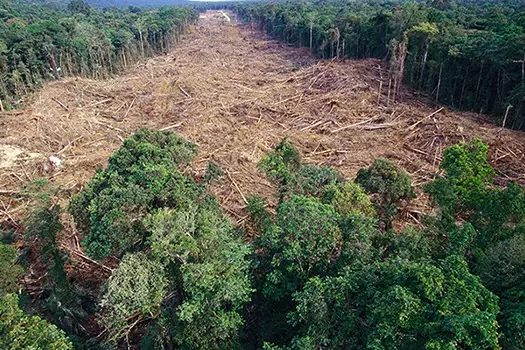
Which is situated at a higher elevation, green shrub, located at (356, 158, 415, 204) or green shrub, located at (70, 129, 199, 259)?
green shrub, located at (70, 129, 199, 259)

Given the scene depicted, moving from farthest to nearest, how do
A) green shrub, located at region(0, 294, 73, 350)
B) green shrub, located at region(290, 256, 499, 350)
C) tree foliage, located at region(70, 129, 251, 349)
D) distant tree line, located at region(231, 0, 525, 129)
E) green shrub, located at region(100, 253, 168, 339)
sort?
1. distant tree line, located at region(231, 0, 525, 129)
2. tree foliage, located at region(70, 129, 251, 349)
3. green shrub, located at region(100, 253, 168, 339)
4. green shrub, located at region(0, 294, 73, 350)
5. green shrub, located at region(290, 256, 499, 350)

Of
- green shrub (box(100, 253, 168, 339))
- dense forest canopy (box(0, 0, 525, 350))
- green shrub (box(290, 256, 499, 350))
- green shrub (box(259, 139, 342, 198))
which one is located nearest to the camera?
green shrub (box(290, 256, 499, 350))

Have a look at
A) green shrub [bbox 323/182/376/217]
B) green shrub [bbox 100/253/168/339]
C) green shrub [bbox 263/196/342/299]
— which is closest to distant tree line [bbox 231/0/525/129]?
green shrub [bbox 323/182/376/217]

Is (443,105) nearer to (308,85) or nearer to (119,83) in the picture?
(308,85)

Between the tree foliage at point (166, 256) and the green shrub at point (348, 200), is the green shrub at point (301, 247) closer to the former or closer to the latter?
the tree foliage at point (166, 256)

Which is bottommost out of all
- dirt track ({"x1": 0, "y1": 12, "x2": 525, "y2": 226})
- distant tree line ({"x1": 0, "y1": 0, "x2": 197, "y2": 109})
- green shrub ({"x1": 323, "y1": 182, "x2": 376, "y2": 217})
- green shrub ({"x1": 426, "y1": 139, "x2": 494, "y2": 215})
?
dirt track ({"x1": 0, "y1": 12, "x2": 525, "y2": 226})

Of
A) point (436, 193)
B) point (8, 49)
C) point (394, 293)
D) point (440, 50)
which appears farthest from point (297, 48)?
point (394, 293)

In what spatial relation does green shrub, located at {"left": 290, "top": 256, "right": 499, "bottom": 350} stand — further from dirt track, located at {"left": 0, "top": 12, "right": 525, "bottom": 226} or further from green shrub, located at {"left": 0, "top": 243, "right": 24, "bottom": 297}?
dirt track, located at {"left": 0, "top": 12, "right": 525, "bottom": 226}
